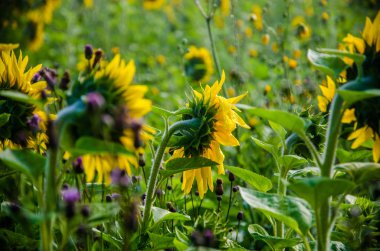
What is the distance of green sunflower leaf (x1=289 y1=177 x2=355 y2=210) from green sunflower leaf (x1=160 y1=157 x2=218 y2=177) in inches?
13.6

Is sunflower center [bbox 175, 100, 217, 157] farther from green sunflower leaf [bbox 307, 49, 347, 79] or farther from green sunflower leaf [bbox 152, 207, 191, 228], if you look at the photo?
green sunflower leaf [bbox 307, 49, 347, 79]

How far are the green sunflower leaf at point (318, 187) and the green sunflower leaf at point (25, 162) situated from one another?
56 cm

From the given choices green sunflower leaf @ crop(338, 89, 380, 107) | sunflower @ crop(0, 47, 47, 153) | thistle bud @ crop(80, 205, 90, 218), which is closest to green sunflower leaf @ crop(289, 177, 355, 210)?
green sunflower leaf @ crop(338, 89, 380, 107)

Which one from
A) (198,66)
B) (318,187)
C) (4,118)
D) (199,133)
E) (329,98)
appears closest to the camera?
(318,187)

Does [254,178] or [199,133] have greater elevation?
[199,133]

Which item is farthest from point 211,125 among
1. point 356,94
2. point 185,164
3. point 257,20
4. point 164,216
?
point 257,20

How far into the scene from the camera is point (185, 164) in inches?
55.6

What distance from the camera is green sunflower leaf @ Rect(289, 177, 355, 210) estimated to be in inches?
41.2

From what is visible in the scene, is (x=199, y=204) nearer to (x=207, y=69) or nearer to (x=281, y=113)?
(x=281, y=113)

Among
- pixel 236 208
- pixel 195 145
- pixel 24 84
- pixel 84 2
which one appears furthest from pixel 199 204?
pixel 84 2

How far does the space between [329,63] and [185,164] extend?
19.4 inches

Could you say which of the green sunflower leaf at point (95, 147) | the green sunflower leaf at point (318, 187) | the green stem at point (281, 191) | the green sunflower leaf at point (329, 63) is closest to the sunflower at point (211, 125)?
the green stem at point (281, 191)

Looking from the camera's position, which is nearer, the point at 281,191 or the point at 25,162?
the point at 25,162

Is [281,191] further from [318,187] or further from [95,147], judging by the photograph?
[95,147]
